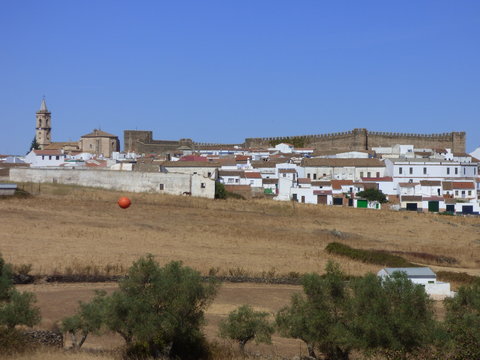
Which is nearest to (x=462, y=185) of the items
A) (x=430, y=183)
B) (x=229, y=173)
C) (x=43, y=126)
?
(x=430, y=183)

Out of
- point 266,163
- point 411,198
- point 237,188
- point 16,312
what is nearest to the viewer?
point 16,312

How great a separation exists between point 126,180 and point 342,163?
2058 cm

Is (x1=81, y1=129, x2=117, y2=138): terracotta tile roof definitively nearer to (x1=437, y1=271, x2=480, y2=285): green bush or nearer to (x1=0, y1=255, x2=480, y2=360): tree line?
(x1=437, y1=271, x2=480, y2=285): green bush

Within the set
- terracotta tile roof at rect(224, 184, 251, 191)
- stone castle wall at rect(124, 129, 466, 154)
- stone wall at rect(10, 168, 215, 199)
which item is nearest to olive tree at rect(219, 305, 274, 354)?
stone wall at rect(10, 168, 215, 199)

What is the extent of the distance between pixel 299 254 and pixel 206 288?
18.9 metres

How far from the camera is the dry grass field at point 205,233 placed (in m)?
32.2

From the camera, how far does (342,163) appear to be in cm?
6919

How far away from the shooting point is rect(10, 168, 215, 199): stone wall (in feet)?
182

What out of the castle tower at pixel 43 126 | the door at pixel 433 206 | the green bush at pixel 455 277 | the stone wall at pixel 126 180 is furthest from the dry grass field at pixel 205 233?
the castle tower at pixel 43 126

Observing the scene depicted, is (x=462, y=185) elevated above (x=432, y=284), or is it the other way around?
(x=462, y=185)

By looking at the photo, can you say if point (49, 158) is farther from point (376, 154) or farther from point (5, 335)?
point (5, 335)

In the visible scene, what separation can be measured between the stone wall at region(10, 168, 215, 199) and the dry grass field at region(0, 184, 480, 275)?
87.6 inches

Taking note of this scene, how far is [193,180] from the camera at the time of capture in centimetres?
5547

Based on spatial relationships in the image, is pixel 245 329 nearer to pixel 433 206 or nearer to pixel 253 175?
pixel 433 206
